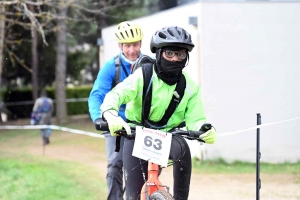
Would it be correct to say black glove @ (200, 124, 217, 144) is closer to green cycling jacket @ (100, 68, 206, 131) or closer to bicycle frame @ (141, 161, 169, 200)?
green cycling jacket @ (100, 68, 206, 131)

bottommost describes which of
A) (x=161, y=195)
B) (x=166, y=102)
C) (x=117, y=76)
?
(x=161, y=195)

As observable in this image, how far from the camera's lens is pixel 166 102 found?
17.1 feet

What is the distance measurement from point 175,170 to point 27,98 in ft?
117

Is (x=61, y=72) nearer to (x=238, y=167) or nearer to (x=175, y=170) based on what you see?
(x=238, y=167)

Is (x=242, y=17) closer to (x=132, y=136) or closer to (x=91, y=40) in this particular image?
(x=132, y=136)

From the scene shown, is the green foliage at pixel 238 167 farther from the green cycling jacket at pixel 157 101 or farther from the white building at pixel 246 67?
the green cycling jacket at pixel 157 101

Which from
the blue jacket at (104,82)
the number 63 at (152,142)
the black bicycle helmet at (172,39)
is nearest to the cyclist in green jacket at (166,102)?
the black bicycle helmet at (172,39)

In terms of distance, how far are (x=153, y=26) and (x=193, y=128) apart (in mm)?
11400

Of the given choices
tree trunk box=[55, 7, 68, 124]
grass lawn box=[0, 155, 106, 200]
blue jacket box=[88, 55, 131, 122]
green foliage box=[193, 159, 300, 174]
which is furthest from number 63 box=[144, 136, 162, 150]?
tree trunk box=[55, 7, 68, 124]

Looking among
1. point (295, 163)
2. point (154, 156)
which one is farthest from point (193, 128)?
point (295, 163)

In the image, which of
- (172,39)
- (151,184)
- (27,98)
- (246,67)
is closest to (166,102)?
(172,39)

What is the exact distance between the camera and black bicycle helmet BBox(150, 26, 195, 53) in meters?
5.02

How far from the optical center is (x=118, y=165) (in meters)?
6.75

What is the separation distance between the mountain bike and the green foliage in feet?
22.3
